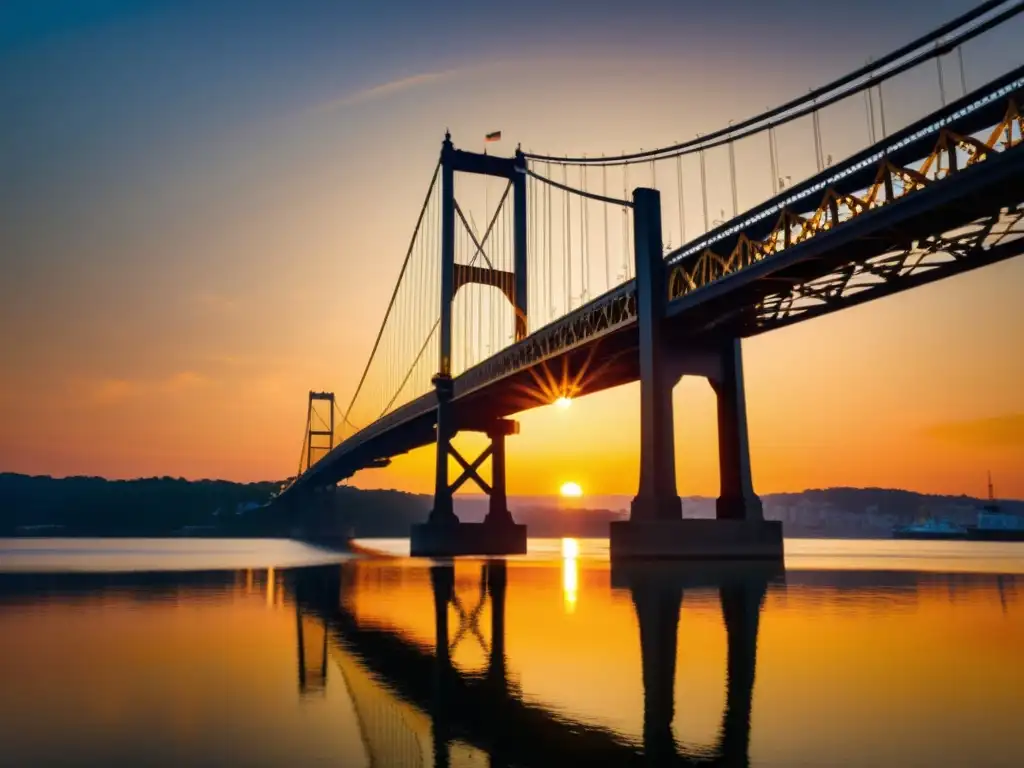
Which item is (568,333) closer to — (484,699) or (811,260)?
(811,260)

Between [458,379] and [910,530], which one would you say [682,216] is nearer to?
[458,379]

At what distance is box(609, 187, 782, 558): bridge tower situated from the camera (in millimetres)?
35469

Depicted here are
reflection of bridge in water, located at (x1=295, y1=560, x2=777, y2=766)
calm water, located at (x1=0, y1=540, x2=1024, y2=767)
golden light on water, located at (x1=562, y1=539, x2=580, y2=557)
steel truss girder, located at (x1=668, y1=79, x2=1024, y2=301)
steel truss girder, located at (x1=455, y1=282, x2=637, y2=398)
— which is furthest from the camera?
golden light on water, located at (x1=562, y1=539, x2=580, y2=557)

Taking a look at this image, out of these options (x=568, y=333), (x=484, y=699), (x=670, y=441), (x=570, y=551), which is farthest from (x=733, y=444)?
(x=570, y=551)

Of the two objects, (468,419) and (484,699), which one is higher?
(468,419)

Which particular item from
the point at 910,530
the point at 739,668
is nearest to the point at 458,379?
the point at 739,668

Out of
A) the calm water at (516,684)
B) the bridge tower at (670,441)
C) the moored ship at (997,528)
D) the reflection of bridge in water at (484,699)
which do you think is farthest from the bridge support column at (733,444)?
the moored ship at (997,528)

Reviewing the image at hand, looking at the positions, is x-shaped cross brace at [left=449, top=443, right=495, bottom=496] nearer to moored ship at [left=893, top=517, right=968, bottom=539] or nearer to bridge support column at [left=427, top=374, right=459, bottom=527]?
bridge support column at [left=427, top=374, right=459, bottom=527]

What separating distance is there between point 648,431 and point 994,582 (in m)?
13.4

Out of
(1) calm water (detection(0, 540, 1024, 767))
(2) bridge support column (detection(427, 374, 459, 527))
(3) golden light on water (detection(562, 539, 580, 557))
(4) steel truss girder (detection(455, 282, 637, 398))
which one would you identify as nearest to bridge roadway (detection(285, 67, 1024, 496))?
(4) steel truss girder (detection(455, 282, 637, 398))

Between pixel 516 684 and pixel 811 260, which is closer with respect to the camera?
pixel 516 684

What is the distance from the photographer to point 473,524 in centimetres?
6134

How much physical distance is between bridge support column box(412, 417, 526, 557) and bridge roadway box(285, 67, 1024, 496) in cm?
893

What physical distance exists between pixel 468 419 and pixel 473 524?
745cm
